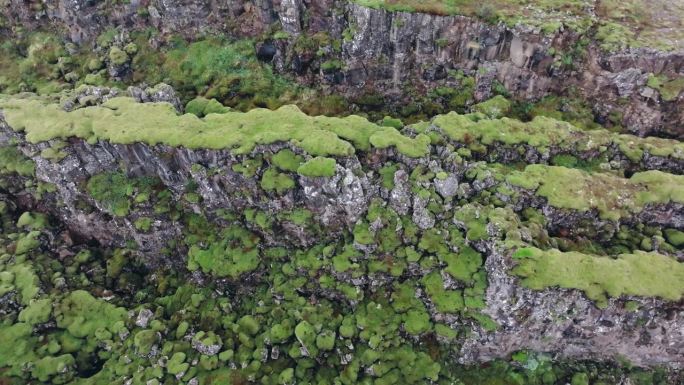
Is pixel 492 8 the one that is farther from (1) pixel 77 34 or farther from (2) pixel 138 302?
(1) pixel 77 34

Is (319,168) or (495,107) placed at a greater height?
(495,107)

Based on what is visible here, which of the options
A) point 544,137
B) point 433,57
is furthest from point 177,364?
point 433,57

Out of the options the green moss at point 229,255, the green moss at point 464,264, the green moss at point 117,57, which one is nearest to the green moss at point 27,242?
the green moss at point 229,255

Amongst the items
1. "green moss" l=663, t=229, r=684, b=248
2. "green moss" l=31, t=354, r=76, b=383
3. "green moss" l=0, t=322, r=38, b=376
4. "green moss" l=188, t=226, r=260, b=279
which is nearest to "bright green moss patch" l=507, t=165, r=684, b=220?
"green moss" l=663, t=229, r=684, b=248

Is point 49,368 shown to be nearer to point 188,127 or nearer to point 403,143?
point 188,127

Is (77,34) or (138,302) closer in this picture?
(138,302)

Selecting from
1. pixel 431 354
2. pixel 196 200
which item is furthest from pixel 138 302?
pixel 431 354
